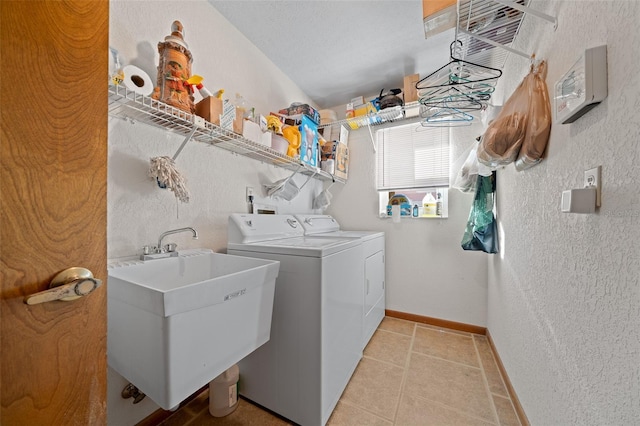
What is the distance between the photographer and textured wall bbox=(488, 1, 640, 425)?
21.4 inches

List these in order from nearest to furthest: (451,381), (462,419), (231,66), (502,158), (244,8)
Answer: (502,158) < (462,419) < (451,381) < (244,8) < (231,66)

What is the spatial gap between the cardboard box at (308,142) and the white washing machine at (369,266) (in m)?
0.53

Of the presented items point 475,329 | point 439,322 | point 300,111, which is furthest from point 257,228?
point 475,329

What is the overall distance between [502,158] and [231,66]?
1883 millimetres

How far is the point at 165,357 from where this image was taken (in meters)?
0.70

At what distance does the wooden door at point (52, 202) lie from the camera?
0.37m

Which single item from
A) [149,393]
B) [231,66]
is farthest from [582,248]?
[231,66]

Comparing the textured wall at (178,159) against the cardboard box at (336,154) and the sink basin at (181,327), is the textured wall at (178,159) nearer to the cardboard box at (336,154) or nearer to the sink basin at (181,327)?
the sink basin at (181,327)

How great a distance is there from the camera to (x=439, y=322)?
227cm

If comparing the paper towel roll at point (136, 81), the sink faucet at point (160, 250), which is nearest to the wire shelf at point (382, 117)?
the paper towel roll at point (136, 81)

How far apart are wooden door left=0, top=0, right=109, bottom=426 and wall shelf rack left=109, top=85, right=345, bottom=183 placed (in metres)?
0.57

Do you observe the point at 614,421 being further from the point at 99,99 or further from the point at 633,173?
the point at 99,99

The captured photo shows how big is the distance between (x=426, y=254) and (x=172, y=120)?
2362 mm

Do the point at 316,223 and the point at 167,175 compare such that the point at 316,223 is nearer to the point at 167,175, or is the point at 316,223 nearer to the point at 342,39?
the point at 167,175
